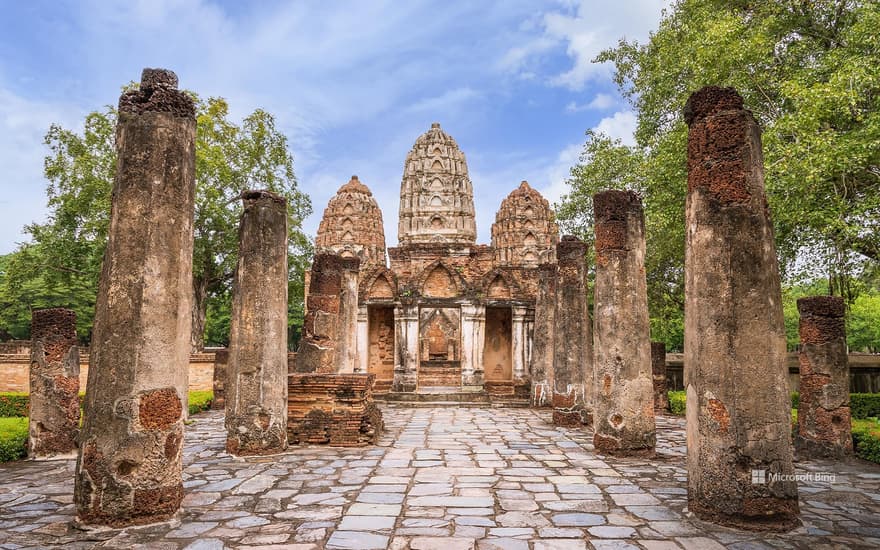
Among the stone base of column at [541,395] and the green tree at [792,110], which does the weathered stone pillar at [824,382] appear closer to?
the green tree at [792,110]

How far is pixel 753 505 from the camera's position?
194 inches

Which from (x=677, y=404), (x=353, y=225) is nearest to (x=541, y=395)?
(x=677, y=404)

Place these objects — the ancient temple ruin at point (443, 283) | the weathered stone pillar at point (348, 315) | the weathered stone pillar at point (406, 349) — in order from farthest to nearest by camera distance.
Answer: the ancient temple ruin at point (443, 283) → the weathered stone pillar at point (406, 349) → the weathered stone pillar at point (348, 315)

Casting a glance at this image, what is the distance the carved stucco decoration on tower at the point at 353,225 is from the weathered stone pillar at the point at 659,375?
20.2 metres

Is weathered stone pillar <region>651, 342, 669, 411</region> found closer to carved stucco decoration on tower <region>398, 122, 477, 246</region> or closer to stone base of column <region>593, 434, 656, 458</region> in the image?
stone base of column <region>593, 434, 656, 458</region>

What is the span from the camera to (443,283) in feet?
70.4

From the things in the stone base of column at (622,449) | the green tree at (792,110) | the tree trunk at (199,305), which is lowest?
the stone base of column at (622,449)

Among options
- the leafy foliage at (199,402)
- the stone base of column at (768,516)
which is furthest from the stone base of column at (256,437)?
the leafy foliage at (199,402)

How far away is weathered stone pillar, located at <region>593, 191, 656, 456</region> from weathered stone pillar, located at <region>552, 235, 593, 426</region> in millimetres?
3569

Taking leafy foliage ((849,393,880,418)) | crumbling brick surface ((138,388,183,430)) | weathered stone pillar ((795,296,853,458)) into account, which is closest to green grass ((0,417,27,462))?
crumbling brick surface ((138,388,183,430))

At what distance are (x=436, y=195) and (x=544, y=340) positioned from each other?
14.4 metres

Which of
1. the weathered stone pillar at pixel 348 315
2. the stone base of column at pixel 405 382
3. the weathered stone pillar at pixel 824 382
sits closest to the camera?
the weathered stone pillar at pixel 824 382

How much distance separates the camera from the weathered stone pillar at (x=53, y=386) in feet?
28.2

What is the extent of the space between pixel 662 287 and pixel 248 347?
1670 centimetres
